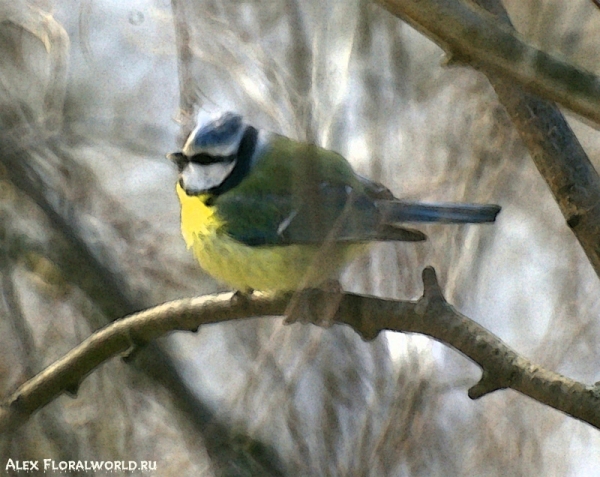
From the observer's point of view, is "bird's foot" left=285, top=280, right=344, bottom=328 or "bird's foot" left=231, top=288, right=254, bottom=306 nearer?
"bird's foot" left=285, top=280, right=344, bottom=328

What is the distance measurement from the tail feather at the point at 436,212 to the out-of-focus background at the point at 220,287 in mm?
149

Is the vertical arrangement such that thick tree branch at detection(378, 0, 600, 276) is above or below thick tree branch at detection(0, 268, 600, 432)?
above

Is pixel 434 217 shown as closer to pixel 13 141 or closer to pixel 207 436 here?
pixel 207 436

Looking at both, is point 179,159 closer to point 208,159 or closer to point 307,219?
point 208,159

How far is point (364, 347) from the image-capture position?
Result: 1.67m

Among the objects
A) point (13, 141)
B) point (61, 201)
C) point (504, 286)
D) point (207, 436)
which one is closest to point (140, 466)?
point (207, 436)

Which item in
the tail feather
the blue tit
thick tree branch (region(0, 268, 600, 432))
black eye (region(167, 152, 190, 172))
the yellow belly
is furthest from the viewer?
black eye (region(167, 152, 190, 172))

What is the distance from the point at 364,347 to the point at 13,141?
0.85 meters

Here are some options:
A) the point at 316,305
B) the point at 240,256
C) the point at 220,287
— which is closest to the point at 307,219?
the point at 316,305

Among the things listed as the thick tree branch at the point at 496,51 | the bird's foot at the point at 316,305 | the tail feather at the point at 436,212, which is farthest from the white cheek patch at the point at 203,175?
the thick tree branch at the point at 496,51

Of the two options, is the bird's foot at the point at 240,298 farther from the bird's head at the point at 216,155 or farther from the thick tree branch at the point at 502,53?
the thick tree branch at the point at 502,53

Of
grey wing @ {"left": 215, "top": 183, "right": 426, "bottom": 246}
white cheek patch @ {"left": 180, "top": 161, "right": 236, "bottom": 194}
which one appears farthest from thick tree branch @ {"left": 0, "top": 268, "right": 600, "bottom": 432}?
white cheek patch @ {"left": 180, "top": 161, "right": 236, "bottom": 194}

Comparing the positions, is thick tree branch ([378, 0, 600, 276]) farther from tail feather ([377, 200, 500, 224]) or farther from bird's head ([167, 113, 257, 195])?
bird's head ([167, 113, 257, 195])

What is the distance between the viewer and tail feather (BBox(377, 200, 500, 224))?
114cm
